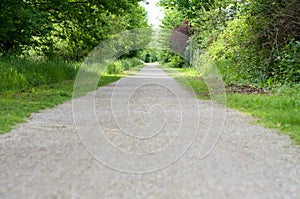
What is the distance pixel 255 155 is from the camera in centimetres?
473

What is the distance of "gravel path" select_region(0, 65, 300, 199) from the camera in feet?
11.3

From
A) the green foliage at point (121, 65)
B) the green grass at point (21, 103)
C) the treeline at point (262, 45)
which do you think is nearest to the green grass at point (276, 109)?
the treeline at point (262, 45)

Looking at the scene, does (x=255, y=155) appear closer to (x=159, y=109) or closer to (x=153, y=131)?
(x=153, y=131)

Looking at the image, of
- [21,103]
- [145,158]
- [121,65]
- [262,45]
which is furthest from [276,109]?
[121,65]

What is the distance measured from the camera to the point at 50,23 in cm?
1584

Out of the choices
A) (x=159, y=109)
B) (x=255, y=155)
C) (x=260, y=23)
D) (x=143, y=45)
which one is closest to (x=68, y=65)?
(x=143, y=45)

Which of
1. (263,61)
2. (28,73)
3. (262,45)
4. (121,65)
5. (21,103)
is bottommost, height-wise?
(121,65)

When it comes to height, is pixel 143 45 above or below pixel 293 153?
above

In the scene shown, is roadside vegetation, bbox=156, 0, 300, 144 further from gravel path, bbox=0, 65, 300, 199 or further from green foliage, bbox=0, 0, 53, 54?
green foliage, bbox=0, 0, 53, 54

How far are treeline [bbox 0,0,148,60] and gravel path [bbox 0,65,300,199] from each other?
801cm

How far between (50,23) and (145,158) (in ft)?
40.9

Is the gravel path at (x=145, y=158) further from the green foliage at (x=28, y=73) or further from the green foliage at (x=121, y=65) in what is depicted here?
the green foliage at (x=121, y=65)

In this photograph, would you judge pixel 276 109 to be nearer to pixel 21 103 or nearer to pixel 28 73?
pixel 21 103

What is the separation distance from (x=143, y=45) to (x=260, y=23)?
477 cm
